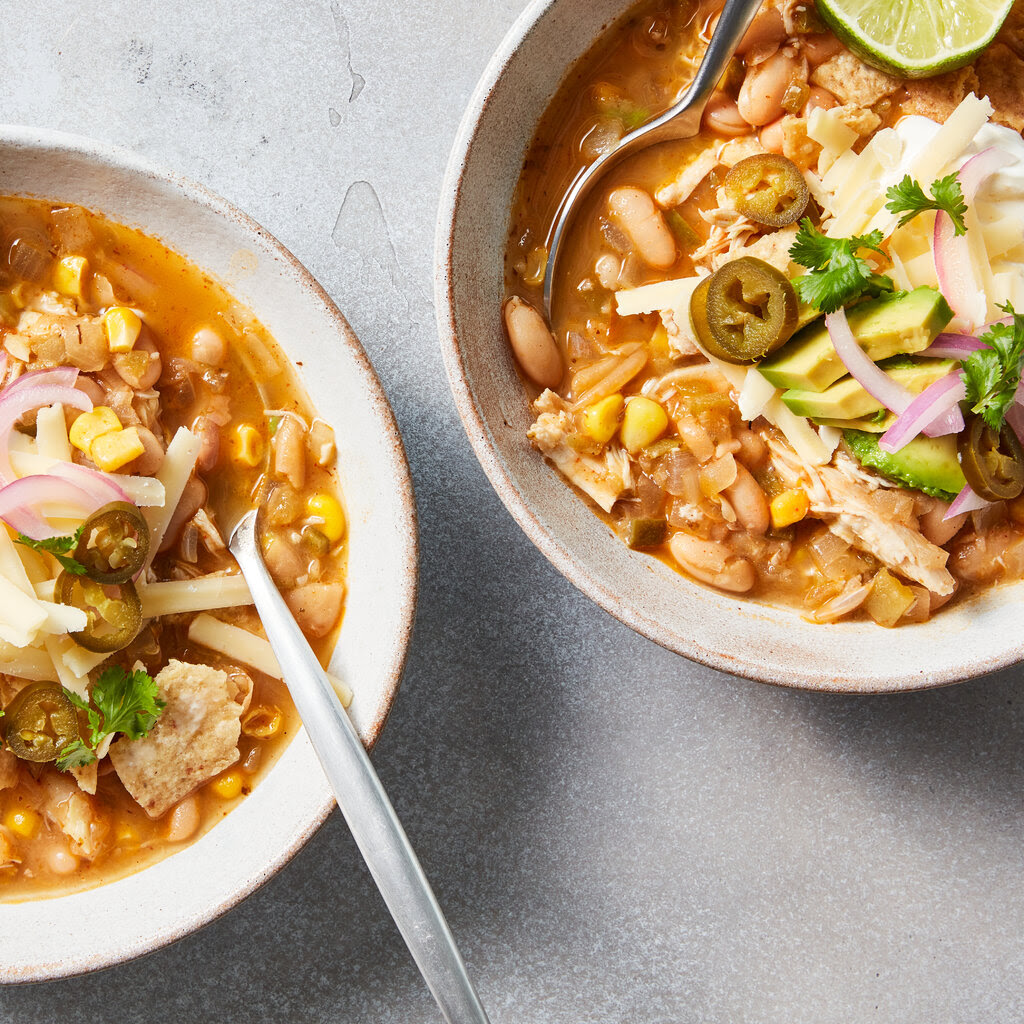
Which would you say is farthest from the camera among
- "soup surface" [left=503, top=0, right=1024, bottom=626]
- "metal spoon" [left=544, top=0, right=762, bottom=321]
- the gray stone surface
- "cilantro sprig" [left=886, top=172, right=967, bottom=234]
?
the gray stone surface

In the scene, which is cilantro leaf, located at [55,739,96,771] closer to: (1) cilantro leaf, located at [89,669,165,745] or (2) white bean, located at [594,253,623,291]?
(1) cilantro leaf, located at [89,669,165,745]

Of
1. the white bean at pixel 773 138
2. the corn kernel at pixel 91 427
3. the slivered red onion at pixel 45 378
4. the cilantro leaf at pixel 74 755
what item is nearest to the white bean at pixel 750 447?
the white bean at pixel 773 138

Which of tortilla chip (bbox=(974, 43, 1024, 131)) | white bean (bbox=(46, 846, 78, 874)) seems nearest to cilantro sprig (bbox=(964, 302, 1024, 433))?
tortilla chip (bbox=(974, 43, 1024, 131))

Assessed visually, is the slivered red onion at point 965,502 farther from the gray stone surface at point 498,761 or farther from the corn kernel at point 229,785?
the corn kernel at point 229,785

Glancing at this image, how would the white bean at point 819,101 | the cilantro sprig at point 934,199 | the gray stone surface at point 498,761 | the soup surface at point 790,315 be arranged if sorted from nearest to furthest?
the cilantro sprig at point 934,199
the soup surface at point 790,315
the white bean at point 819,101
the gray stone surface at point 498,761

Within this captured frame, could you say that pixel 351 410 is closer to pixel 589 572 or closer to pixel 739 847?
pixel 589 572

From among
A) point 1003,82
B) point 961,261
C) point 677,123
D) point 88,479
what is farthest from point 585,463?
point 1003,82

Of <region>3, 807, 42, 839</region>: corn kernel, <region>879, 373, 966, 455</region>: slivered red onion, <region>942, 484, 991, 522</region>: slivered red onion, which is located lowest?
<region>3, 807, 42, 839</region>: corn kernel

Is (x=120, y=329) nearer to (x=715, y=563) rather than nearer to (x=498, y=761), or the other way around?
(x=498, y=761)
